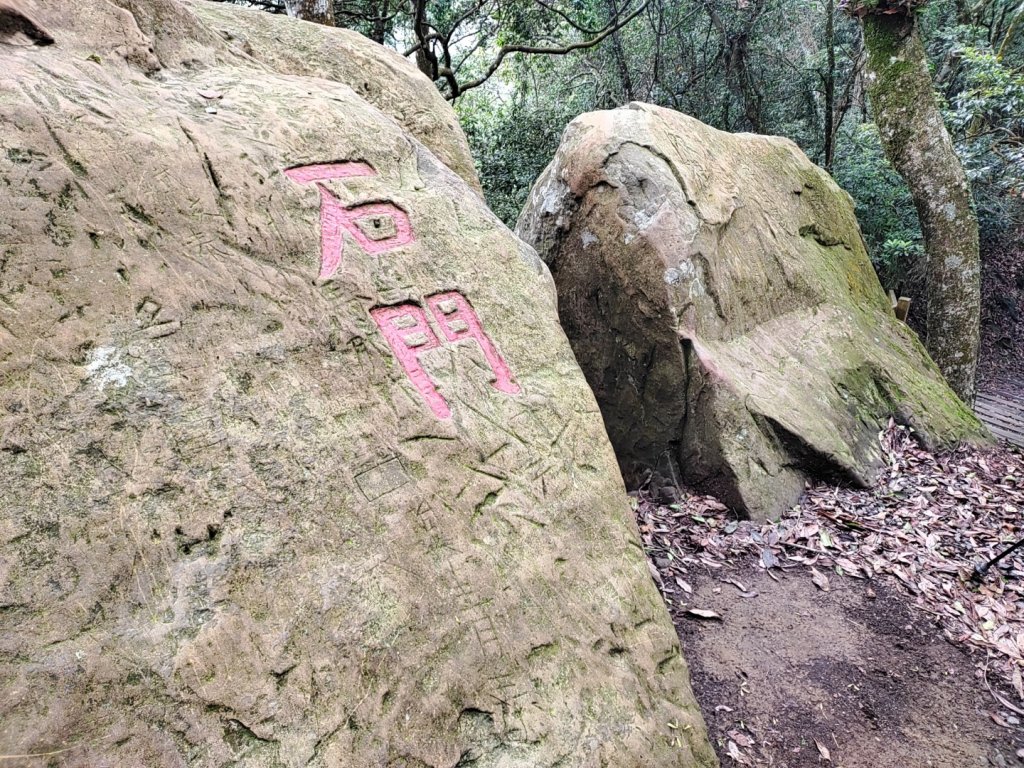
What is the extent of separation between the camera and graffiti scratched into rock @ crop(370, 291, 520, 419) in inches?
96.5

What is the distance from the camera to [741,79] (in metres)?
9.68

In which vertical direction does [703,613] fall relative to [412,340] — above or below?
below

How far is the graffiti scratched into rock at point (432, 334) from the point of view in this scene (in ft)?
8.04

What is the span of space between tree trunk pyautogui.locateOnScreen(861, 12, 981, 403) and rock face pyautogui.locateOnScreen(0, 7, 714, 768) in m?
4.85

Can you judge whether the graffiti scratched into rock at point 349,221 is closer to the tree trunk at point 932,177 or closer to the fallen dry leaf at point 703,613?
the fallen dry leaf at point 703,613

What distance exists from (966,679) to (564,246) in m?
3.24

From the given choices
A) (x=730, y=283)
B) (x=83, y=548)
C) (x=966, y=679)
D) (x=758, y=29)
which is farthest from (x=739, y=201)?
(x=758, y=29)

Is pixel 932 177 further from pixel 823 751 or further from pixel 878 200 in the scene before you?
pixel 823 751

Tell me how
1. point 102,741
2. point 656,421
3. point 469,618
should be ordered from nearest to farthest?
point 102,741
point 469,618
point 656,421

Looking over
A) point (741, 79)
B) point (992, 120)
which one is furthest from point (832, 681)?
point (741, 79)

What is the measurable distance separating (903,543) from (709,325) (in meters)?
1.70

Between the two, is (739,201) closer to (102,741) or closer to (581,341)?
(581,341)

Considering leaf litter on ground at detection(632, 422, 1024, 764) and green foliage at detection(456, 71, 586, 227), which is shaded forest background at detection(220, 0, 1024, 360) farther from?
leaf litter on ground at detection(632, 422, 1024, 764)

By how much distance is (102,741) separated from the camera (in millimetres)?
1556
